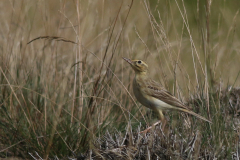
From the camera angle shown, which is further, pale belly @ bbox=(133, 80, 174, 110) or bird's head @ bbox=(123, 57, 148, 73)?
bird's head @ bbox=(123, 57, 148, 73)

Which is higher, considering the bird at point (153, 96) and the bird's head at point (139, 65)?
the bird's head at point (139, 65)

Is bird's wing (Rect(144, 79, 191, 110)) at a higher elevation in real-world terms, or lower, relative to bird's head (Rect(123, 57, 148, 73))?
lower

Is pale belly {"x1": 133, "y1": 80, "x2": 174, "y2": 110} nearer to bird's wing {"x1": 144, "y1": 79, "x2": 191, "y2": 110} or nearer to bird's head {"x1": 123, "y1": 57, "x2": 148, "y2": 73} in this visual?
bird's wing {"x1": 144, "y1": 79, "x2": 191, "y2": 110}

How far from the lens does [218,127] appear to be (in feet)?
11.3

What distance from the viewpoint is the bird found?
4.22 meters

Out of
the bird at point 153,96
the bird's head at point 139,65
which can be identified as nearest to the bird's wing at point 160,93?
the bird at point 153,96

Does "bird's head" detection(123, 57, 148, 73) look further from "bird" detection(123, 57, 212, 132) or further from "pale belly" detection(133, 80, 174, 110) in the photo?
"pale belly" detection(133, 80, 174, 110)

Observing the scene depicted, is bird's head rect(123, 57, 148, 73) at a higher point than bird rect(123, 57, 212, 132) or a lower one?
higher

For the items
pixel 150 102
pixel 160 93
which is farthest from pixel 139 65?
pixel 150 102

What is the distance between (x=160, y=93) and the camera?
4414 mm

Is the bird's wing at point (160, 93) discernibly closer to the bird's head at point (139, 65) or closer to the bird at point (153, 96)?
the bird at point (153, 96)

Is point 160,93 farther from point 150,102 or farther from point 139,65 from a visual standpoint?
point 139,65

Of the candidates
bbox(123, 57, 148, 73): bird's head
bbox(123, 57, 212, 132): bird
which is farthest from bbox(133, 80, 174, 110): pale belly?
bbox(123, 57, 148, 73): bird's head

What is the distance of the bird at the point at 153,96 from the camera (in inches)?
166
